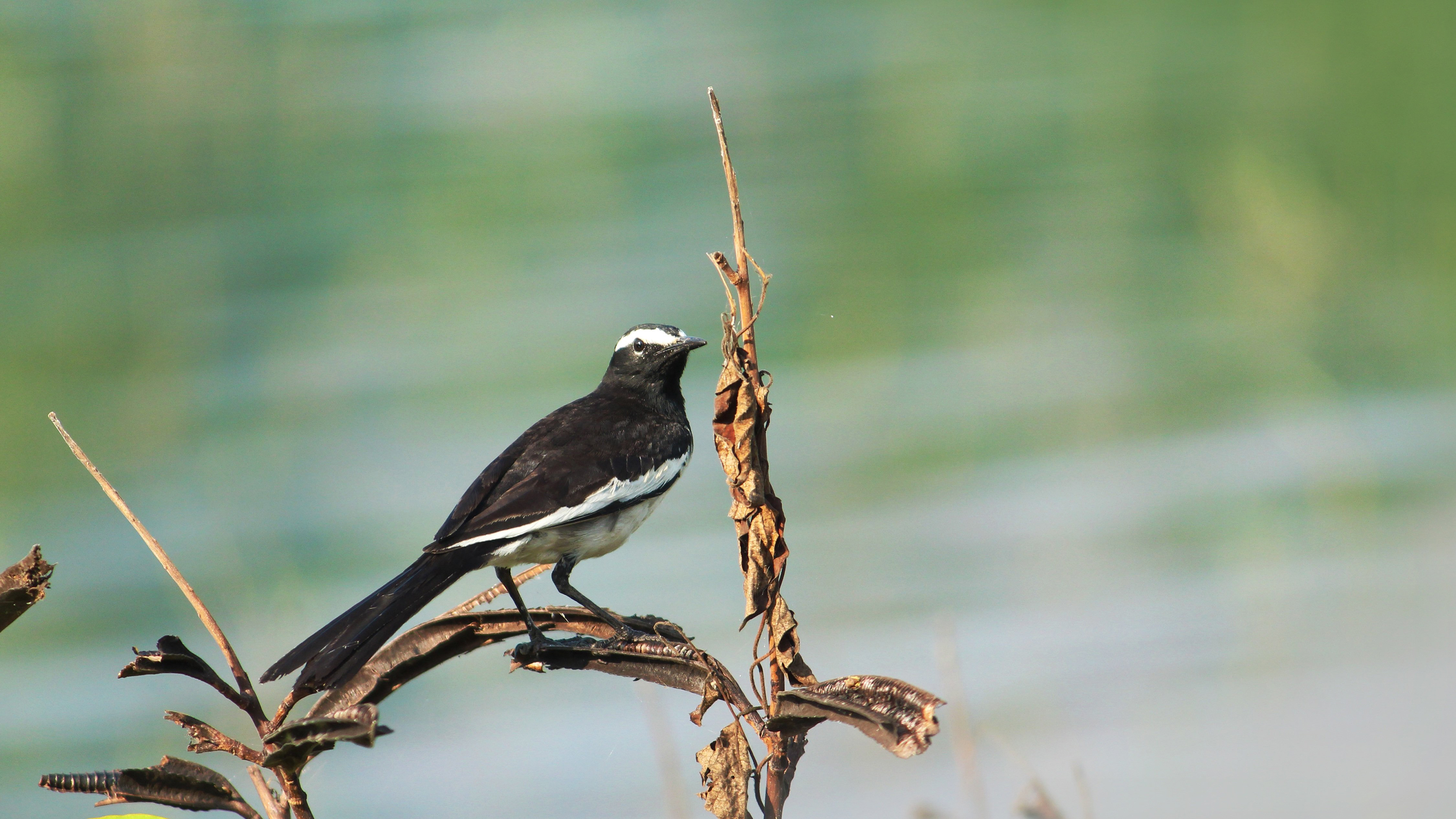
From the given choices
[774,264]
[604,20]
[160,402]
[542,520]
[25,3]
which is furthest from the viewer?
[604,20]

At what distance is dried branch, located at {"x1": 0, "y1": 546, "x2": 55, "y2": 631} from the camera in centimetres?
181

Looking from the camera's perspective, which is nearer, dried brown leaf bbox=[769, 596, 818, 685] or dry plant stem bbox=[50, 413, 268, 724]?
dry plant stem bbox=[50, 413, 268, 724]

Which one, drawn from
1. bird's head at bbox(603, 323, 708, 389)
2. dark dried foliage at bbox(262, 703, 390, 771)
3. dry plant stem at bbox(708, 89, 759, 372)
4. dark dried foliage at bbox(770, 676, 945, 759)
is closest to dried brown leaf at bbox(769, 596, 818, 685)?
dark dried foliage at bbox(770, 676, 945, 759)

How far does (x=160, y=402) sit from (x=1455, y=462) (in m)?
8.91

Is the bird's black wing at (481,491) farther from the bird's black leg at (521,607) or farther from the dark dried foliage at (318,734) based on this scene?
the dark dried foliage at (318,734)

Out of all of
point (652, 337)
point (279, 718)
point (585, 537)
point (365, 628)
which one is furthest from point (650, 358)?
point (279, 718)

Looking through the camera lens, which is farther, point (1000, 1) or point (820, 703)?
point (1000, 1)

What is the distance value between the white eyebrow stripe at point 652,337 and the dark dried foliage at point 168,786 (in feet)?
10.1

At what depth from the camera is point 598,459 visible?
4160 millimetres

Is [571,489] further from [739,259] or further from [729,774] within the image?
[739,259]

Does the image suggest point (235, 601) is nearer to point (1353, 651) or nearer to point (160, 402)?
point (160, 402)

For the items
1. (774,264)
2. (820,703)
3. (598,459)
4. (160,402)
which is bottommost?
(820,703)

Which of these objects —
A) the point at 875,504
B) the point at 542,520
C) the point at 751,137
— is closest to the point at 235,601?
the point at 875,504

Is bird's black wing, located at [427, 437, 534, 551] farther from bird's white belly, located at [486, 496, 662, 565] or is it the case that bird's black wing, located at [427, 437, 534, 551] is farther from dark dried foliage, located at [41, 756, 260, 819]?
dark dried foliage, located at [41, 756, 260, 819]
